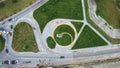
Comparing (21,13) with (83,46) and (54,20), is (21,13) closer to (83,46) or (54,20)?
(54,20)

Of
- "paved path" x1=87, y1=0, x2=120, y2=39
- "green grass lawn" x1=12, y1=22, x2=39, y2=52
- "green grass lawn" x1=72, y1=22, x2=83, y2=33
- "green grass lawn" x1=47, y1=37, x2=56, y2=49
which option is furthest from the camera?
"paved path" x1=87, y1=0, x2=120, y2=39

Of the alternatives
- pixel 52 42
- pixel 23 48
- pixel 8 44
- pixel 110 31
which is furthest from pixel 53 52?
pixel 110 31

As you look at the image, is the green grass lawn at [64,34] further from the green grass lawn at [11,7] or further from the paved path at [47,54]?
the green grass lawn at [11,7]

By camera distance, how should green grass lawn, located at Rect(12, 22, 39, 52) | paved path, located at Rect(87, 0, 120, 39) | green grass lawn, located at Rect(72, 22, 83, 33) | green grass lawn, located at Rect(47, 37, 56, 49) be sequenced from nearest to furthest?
green grass lawn, located at Rect(12, 22, 39, 52)
green grass lawn, located at Rect(47, 37, 56, 49)
green grass lawn, located at Rect(72, 22, 83, 33)
paved path, located at Rect(87, 0, 120, 39)

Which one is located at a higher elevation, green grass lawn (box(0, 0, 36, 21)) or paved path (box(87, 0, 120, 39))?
green grass lawn (box(0, 0, 36, 21))

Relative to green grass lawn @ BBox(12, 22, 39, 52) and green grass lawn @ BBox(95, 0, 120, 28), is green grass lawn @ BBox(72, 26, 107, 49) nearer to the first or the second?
green grass lawn @ BBox(95, 0, 120, 28)

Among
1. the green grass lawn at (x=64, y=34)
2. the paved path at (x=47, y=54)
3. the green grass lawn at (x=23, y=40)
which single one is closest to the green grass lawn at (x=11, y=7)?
the paved path at (x=47, y=54)

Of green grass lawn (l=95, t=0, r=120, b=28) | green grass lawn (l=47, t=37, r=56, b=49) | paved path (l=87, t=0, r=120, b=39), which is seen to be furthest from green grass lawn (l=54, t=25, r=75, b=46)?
green grass lawn (l=95, t=0, r=120, b=28)

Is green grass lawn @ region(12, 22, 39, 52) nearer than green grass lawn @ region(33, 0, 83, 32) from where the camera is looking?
Yes
